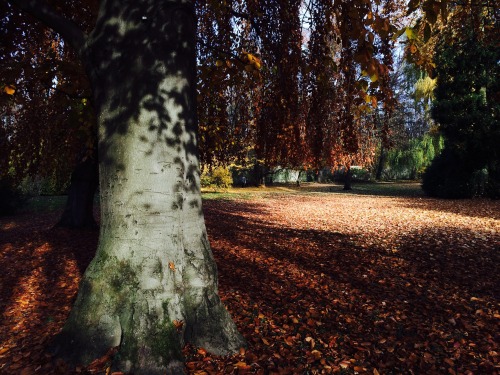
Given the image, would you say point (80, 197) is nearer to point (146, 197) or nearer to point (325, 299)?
point (146, 197)

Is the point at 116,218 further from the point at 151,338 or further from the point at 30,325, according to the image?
the point at 30,325

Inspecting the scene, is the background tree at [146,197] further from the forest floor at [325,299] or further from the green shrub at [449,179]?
the green shrub at [449,179]

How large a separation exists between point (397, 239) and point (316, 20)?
489cm

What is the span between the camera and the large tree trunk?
2207 mm

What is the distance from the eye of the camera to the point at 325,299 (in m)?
3.67

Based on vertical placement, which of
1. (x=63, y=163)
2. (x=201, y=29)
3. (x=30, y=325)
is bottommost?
(x=30, y=325)

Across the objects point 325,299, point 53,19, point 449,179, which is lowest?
point 325,299

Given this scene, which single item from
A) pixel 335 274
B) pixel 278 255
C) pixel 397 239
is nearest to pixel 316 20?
pixel 335 274

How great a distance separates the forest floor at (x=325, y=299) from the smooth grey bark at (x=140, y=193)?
0.26m

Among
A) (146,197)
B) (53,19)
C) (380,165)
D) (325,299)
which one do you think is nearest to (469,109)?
(325,299)

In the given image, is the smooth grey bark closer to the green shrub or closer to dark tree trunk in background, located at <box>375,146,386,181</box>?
the green shrub

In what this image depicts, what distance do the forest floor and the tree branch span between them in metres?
2.32

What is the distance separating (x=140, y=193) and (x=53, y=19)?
143cm

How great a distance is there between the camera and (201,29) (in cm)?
496
